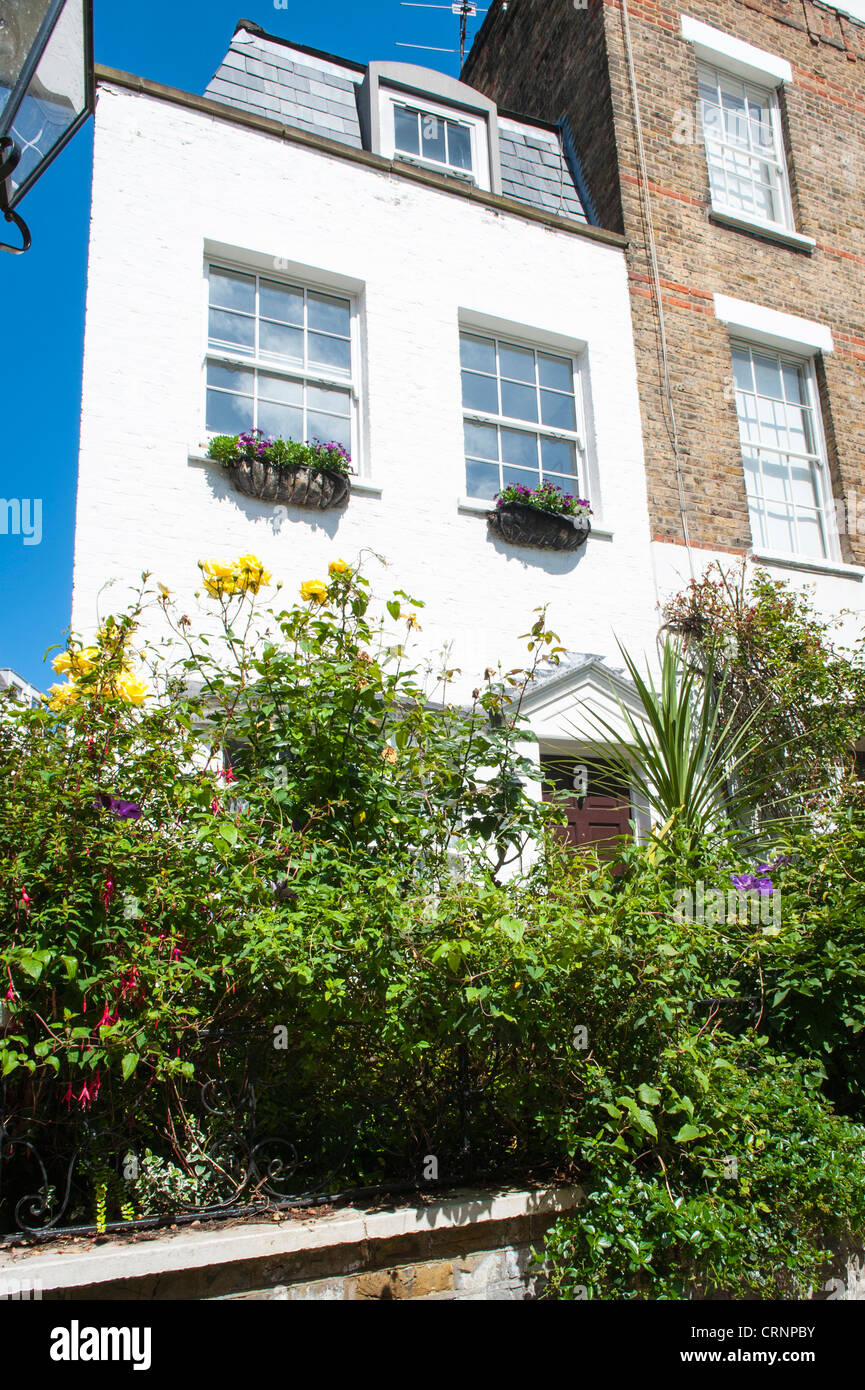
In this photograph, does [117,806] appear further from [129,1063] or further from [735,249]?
Result: [735,249]

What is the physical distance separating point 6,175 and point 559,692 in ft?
18.6

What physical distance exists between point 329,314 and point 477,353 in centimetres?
140

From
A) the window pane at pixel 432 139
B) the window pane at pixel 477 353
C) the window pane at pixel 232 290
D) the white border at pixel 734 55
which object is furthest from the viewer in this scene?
the white border at pixel 734 55

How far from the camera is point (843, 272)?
10.3 meters

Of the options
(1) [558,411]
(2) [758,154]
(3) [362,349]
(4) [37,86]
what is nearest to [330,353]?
(3) [362,349]

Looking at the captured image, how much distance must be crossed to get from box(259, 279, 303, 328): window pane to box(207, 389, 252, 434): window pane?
837mm

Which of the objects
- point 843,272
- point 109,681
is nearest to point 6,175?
point 109,681

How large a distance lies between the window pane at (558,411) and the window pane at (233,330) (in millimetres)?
2718

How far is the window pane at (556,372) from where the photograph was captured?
884cm

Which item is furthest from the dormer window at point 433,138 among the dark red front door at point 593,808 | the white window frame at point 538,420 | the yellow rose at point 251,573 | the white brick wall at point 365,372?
the yellow rose at point 251,573

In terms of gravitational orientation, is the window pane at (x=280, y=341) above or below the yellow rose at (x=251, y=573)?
above

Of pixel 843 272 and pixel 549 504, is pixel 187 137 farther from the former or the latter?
pixel 843 272

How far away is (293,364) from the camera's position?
764 cm

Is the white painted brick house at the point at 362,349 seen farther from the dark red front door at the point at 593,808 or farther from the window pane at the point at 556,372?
the dark red front door at the point at 593,808
